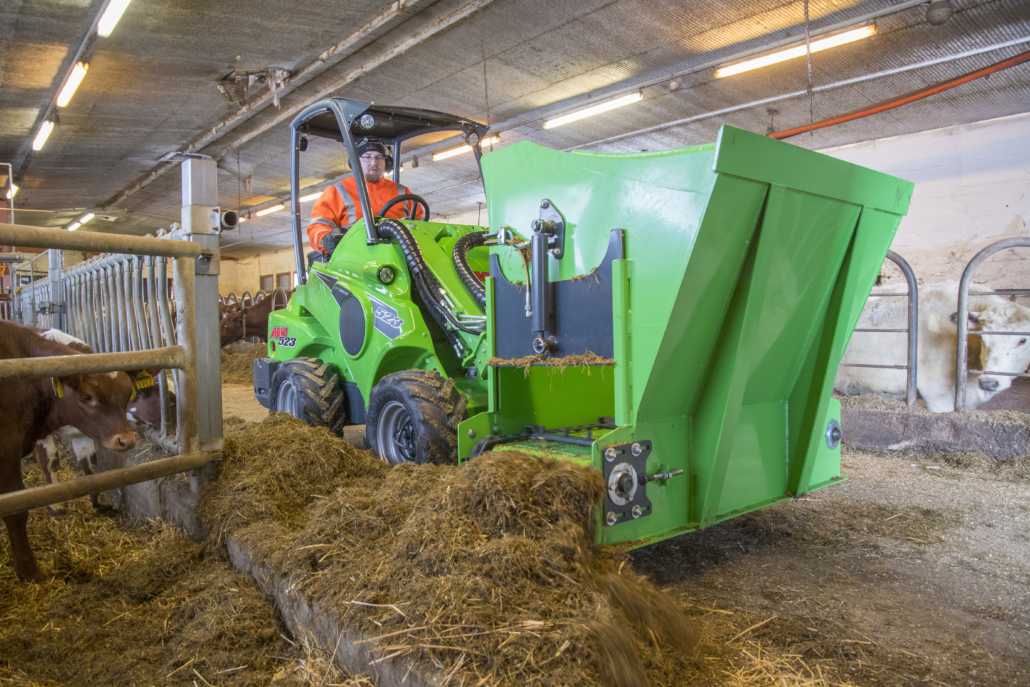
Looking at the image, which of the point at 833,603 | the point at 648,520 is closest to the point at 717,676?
the point at 648,520

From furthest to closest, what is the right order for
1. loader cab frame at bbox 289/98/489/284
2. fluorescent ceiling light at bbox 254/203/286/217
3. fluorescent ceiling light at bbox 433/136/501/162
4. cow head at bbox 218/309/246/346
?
1. fluorescent ceiling light at bbox 254/203/286/217
2. cow head at bbox 218/309/246/346
3. fluorescent ceiling light at bbox 433/136/501/162
4. loader cab frame at bbox 289/98/489/284

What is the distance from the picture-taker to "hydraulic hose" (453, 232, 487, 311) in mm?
4020

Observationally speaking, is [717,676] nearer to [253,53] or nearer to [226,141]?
[253,53]

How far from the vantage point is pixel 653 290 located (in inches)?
100

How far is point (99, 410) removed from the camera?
128 inches

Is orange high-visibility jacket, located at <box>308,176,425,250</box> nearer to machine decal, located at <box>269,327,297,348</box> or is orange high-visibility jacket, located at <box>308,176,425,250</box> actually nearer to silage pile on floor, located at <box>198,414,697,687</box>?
machine decal, located at <box>269,327,297,348</box>

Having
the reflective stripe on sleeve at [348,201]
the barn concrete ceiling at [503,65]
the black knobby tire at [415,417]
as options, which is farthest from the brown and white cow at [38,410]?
the barn concrete ceiling at [503,65]

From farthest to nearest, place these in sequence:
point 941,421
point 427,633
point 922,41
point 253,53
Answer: point 253,53 → point 922,41 → point 941,421 → point 427,633

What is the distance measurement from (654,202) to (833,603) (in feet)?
5.96

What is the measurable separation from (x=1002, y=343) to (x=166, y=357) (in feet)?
24.4

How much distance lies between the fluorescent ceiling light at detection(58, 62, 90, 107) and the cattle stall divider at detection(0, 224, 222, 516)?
5.30m

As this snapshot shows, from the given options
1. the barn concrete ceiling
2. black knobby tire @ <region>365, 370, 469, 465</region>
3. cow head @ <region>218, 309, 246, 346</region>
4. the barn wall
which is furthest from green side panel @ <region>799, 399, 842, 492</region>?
cow head @ <region>218, 309, 246, 346</region>

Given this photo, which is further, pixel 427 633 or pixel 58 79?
pixel 58 79

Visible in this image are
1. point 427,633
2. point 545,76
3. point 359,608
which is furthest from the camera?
point 545,76
